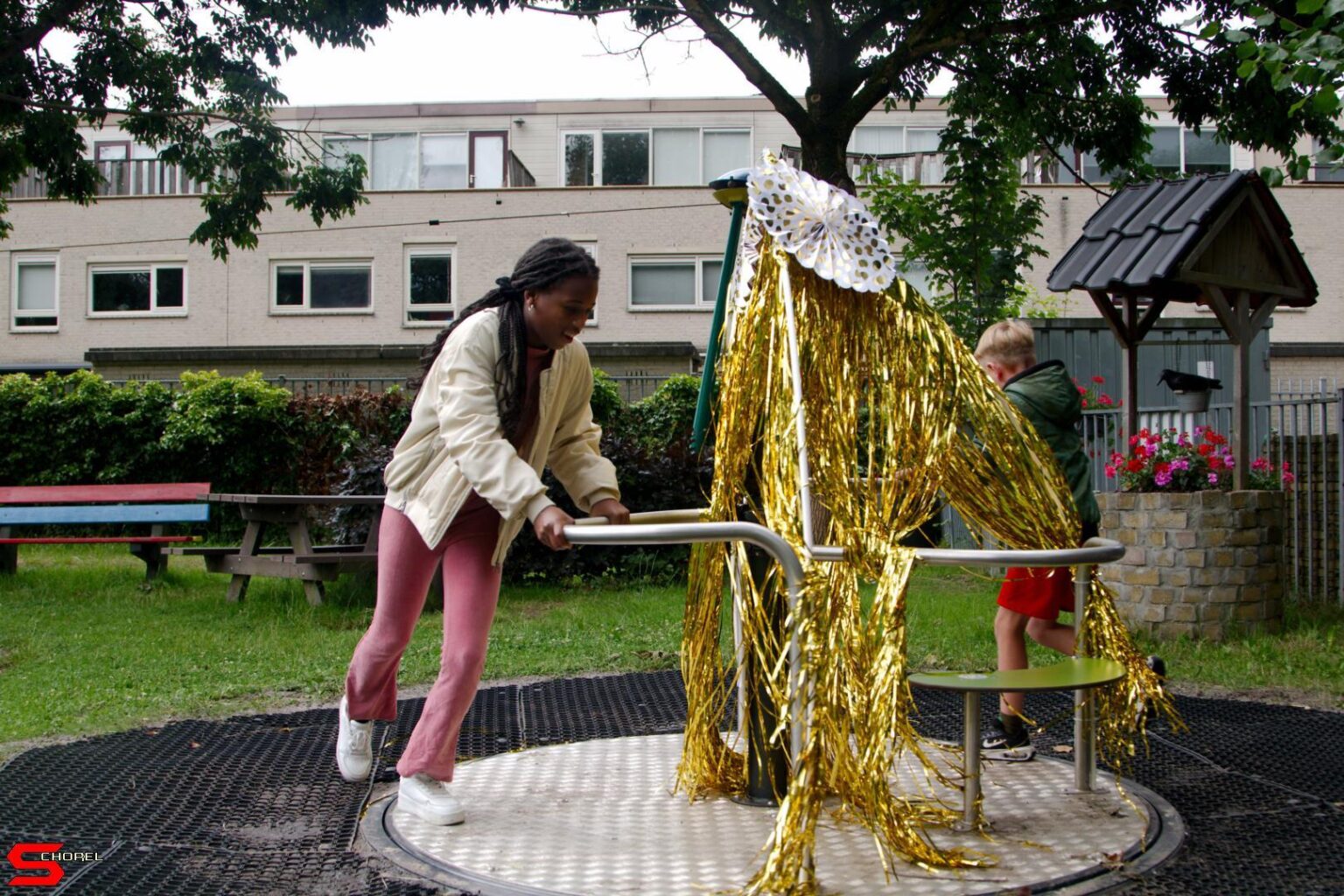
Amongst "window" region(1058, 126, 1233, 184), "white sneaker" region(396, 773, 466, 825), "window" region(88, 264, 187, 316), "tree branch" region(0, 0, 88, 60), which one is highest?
"window" region(1058, 126, 1233, 184)

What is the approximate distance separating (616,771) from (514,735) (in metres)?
0.88

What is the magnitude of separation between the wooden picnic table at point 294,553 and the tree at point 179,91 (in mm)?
4166

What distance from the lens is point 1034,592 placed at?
4.56 meters

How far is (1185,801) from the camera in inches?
159

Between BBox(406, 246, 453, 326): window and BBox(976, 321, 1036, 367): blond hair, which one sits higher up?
BBox(406, 246, 453, 326): window

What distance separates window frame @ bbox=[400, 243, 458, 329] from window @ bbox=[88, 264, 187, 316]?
3.94 m

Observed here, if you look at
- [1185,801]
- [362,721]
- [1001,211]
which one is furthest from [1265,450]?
[362,721]

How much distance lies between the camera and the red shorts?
4547 millimetres

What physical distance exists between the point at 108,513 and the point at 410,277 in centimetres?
1434

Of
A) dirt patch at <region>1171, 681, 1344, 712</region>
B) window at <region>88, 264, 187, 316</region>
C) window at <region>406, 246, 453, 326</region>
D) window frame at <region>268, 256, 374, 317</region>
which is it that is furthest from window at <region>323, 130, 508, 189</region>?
dirt patch at <region>1171, 681, 1344, 712</region>

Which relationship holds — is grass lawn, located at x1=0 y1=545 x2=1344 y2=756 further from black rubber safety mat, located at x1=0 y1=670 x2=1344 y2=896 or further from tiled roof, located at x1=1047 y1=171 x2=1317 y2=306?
tiled roof, located at x1=1047 y1=171 x2=1317 y2=306

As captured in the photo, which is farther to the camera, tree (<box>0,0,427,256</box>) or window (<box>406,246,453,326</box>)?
window (<box>406,246,453,326</box>)

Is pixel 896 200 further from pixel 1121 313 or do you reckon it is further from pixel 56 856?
pixel 56 856

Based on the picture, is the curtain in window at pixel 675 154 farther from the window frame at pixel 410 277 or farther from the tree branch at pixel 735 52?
the tree branch at pixel 735 52
